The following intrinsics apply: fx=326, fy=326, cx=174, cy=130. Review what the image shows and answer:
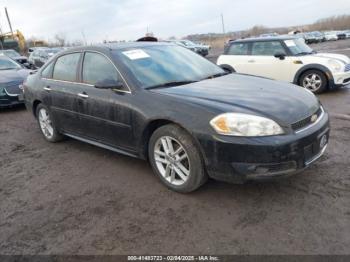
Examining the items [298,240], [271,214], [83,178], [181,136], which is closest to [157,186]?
[181,136]

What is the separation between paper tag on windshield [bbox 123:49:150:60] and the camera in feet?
13.2

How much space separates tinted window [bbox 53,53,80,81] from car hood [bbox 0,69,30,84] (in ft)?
13.9

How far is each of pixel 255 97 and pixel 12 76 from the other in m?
7.60

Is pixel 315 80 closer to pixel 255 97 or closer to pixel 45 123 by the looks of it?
pixel 255 97

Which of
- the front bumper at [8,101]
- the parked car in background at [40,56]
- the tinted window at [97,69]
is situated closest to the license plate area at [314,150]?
the tinted window at [97,69]

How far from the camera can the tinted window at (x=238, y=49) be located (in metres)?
9.49

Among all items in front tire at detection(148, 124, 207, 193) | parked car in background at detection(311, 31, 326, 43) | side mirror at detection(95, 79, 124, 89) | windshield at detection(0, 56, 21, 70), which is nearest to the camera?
front tire at detection(148, 124, 207, 193)

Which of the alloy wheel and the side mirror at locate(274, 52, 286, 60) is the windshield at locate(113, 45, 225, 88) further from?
the side mirror at locate(274, 52, 286, 60)

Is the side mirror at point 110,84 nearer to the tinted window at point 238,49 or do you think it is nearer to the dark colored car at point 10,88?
the dark colored car at point 10,88

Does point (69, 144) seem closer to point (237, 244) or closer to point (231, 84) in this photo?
point (231, 84)

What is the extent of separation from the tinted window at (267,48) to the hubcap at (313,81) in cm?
101

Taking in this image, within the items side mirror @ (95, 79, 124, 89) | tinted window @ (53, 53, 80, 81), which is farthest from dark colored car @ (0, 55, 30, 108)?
side mirror @ (95, 79, 124, 89)

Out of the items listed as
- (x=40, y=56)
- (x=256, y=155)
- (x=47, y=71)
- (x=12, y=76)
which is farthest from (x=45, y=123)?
(x=40, y=56)

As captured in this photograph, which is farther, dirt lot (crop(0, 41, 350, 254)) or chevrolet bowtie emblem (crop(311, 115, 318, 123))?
chevrolet bowtie emblem (crop(311, 115, 318, 123))
